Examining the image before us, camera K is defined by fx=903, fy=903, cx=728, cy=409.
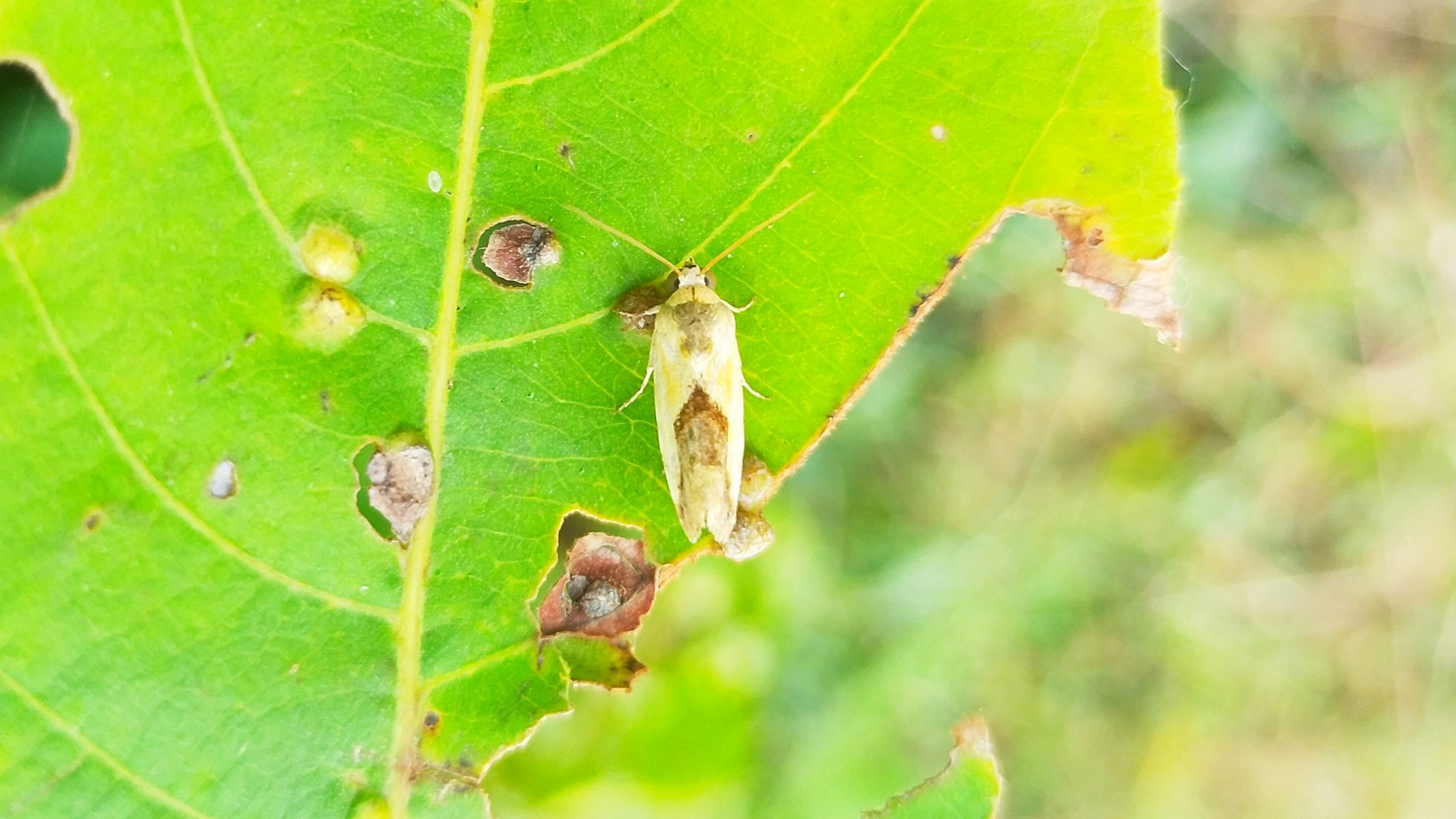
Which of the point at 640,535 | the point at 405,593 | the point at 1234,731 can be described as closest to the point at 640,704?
the point at 640,535

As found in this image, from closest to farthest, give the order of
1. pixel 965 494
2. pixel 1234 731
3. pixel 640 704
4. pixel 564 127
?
pixel 564 127
pixel 640 704
pixel 965 494
pixel 1234 731

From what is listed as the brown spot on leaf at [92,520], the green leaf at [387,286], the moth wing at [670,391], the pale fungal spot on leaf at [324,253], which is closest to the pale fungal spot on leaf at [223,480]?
the green leaf at [387,286]

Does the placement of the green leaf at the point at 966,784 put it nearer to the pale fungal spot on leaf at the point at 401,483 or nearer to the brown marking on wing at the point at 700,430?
the brown marking on wing at the point at 700,430

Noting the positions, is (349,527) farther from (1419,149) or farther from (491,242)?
(1419,149)

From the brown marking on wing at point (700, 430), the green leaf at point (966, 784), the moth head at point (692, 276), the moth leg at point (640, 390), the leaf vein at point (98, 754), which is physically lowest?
the green leaf at point (966, 784)

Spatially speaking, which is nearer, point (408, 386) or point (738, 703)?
point (408, 386)
